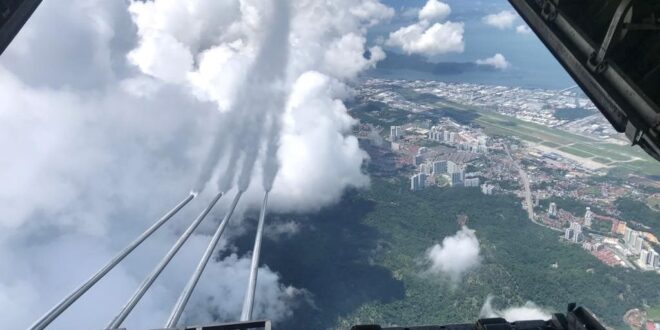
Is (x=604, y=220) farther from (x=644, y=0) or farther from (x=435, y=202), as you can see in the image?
(x=644, y=0)

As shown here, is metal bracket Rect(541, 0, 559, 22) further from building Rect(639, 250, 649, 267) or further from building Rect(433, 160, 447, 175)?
building Rect(433, 160, 447, 175)

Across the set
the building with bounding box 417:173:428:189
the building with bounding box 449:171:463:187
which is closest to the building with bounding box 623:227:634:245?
the building with bounding box 449:171:463:187

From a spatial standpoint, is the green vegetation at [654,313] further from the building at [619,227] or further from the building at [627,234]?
the building at [619,227]

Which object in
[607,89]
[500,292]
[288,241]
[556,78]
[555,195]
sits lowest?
[607,89]

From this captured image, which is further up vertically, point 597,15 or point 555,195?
point 555,195

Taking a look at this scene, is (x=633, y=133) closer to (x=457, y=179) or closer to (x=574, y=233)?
(x=574, y=233)

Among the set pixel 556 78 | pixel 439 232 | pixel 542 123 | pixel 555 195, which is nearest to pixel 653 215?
pixel 555 195
